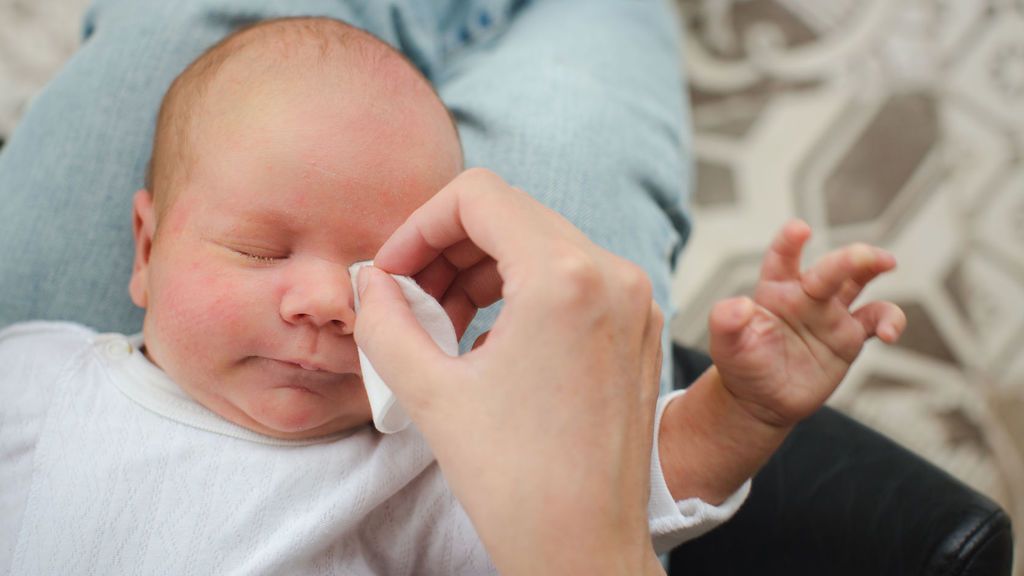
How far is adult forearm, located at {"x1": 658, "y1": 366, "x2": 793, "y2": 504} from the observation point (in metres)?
0.80

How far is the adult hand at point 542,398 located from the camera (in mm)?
532

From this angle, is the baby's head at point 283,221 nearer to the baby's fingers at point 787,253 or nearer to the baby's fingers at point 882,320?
the baby's fingers at point 787,253

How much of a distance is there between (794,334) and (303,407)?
0.47 meters

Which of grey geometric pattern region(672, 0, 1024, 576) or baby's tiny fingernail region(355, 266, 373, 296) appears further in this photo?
grey geometric pattern region(672, 0, 1024, 576)

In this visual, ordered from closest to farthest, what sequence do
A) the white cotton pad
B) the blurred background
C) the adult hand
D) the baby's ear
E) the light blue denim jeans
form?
1. the adult hand
2. the white cotton pad
3. the baby's ear
4. the light blue denim jeans
5. the blurred background

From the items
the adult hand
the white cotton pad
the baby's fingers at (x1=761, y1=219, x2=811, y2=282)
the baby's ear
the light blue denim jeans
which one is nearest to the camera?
the adult hand

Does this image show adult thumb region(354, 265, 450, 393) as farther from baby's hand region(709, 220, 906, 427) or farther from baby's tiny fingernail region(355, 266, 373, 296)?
baby's hand region(709, 220, 906, 427)

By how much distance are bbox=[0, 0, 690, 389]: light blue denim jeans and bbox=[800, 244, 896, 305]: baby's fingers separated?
285 mm

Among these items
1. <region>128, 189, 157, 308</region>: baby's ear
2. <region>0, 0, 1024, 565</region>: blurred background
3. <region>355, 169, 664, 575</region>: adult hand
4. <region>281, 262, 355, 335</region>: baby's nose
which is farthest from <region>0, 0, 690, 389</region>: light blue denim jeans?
<region>0, 0, 1024, 565</region>: blurred background

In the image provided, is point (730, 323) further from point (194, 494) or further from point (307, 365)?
point (194, 494)

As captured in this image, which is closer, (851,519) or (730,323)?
(730,323)

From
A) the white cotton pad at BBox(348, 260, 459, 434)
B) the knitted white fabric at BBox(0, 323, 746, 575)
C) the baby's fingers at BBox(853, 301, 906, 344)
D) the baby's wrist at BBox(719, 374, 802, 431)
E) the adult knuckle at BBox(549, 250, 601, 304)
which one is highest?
the adult knuckle at BBox(549, 250, 601, 304)

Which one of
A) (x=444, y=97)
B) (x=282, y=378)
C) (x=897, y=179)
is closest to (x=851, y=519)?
(x=282, y=378)

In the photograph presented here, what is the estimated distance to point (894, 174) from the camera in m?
1.83
